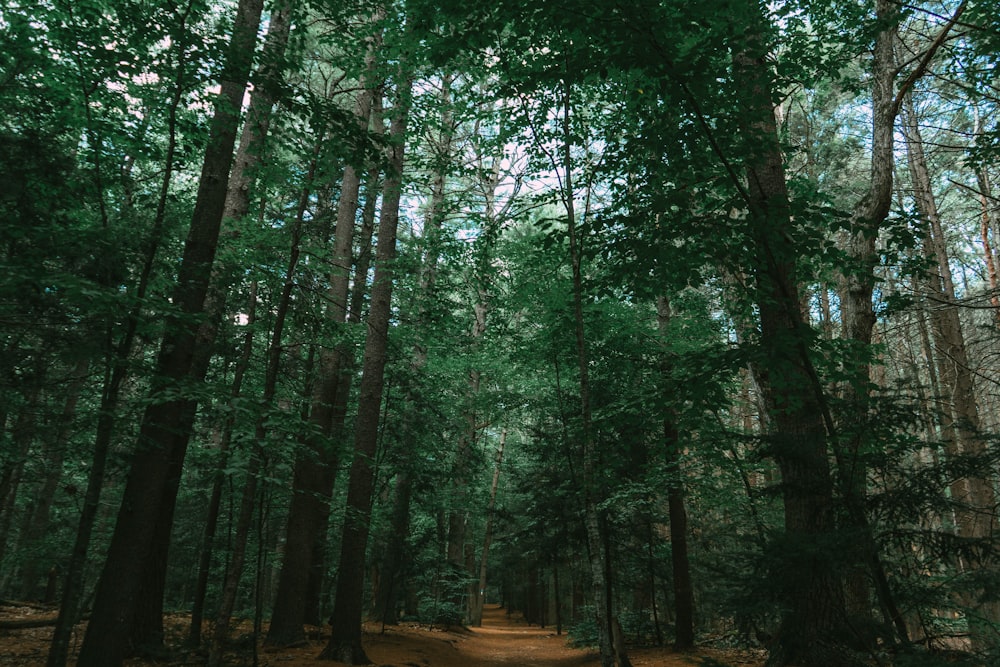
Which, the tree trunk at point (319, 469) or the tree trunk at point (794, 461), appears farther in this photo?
the tree trunk at point (319, 469)

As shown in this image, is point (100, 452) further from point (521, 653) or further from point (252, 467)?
point (521, 653)

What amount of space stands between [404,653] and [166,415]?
23.7ft

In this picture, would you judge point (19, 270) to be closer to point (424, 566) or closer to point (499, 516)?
point (424, 566)

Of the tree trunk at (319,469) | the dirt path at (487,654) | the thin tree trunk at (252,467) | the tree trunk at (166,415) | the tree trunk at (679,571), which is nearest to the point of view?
the tree trunk at (166,415)

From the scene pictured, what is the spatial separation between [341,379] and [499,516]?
8.73 m

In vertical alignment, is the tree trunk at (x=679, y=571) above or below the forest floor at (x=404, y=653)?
above

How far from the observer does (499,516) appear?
59.8 feet

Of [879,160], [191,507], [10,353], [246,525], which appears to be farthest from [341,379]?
[191,507]

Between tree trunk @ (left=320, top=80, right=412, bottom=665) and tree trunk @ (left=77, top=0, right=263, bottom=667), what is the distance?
2.65 m

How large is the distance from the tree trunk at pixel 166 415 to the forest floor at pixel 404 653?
6.02 feet

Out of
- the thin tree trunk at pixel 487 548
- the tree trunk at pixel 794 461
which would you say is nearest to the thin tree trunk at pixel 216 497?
the tree trunk at pixel 794 461

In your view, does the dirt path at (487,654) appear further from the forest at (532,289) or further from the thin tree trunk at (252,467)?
the thin tree trunk at (252,467)

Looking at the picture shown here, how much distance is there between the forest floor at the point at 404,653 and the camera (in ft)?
27.0

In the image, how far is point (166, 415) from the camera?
6.39m
